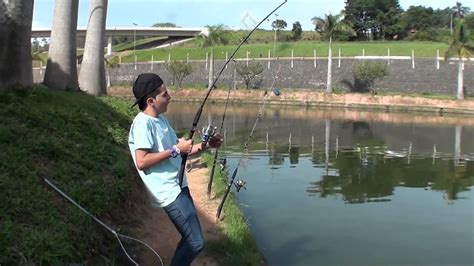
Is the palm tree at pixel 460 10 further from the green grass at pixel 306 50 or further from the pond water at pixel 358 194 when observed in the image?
the pond water at pixel 358 194

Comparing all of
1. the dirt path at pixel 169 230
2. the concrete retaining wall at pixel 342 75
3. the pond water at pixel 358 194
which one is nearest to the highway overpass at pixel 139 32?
the concrete retaining wall at pixel 342 75

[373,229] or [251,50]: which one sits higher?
[251,50]

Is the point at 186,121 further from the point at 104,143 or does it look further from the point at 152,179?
the point at 152,179

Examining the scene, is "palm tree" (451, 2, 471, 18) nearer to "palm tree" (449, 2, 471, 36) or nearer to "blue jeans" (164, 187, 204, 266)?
"palm tree" (449, 2, 471, 36)

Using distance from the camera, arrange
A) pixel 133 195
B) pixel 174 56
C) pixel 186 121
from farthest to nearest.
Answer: pixel 174 56 → pixel 186 121 → pixel 133 195

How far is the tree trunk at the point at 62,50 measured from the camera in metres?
12.0

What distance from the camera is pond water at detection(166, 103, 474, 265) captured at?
783cm

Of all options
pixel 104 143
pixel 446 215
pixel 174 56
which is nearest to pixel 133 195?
pixel 104 143

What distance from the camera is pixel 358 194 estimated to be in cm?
1143

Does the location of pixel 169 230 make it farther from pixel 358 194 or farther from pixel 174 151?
pixel 358 194

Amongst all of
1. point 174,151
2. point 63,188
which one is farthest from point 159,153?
point 63,188

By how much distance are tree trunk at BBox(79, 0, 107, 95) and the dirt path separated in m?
6.47

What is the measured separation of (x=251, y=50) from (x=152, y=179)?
167ft

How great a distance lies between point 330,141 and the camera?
2061cm
